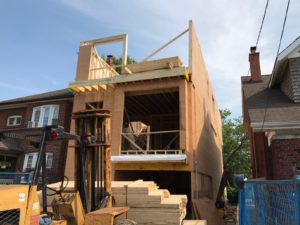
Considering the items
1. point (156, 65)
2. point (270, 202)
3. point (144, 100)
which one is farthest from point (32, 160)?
point (270, 202)

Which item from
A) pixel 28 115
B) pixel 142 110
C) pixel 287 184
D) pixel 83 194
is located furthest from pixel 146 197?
pixel 28 115

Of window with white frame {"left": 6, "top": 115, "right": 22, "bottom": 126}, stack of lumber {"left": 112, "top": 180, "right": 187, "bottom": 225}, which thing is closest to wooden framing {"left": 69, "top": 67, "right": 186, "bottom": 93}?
stack of lumber {"left": 112, "top": 180, "right": 187, "bottom": 225}

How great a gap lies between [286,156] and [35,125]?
1603 centimetres

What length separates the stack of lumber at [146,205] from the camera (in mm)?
7691

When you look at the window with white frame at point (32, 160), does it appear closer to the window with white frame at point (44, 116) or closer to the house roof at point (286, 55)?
the window with white frame at point (44, 116)

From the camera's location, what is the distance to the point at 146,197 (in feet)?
26.1

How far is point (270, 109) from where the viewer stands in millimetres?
10750

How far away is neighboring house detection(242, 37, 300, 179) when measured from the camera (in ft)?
30.8

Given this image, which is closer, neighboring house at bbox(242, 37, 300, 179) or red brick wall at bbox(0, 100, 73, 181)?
neighboring house at bbox(242, 37, 300, 179)

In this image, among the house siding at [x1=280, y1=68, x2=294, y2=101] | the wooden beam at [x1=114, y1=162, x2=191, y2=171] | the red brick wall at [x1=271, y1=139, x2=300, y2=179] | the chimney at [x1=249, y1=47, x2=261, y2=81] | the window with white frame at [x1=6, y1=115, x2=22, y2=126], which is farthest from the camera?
the window with white frame at [x1=6, y1=115, x2=22, y2=126]

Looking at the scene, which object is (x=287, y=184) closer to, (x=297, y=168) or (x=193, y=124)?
(x=297, y=168)

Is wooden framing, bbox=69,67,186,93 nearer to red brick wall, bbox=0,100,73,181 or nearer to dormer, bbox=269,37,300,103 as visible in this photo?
red brick wall, bbox=0,100,73,181

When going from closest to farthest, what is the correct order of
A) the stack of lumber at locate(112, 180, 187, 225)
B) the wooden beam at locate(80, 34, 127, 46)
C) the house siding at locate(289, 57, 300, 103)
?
the stack of lumber at locate(112, 180, 187, 225) → the house siding at locate(289, 57, 300, 103) → the wooden beam at locate(80, 34, 127, 46)

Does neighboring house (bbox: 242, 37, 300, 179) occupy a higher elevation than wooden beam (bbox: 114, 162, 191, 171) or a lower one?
higher
